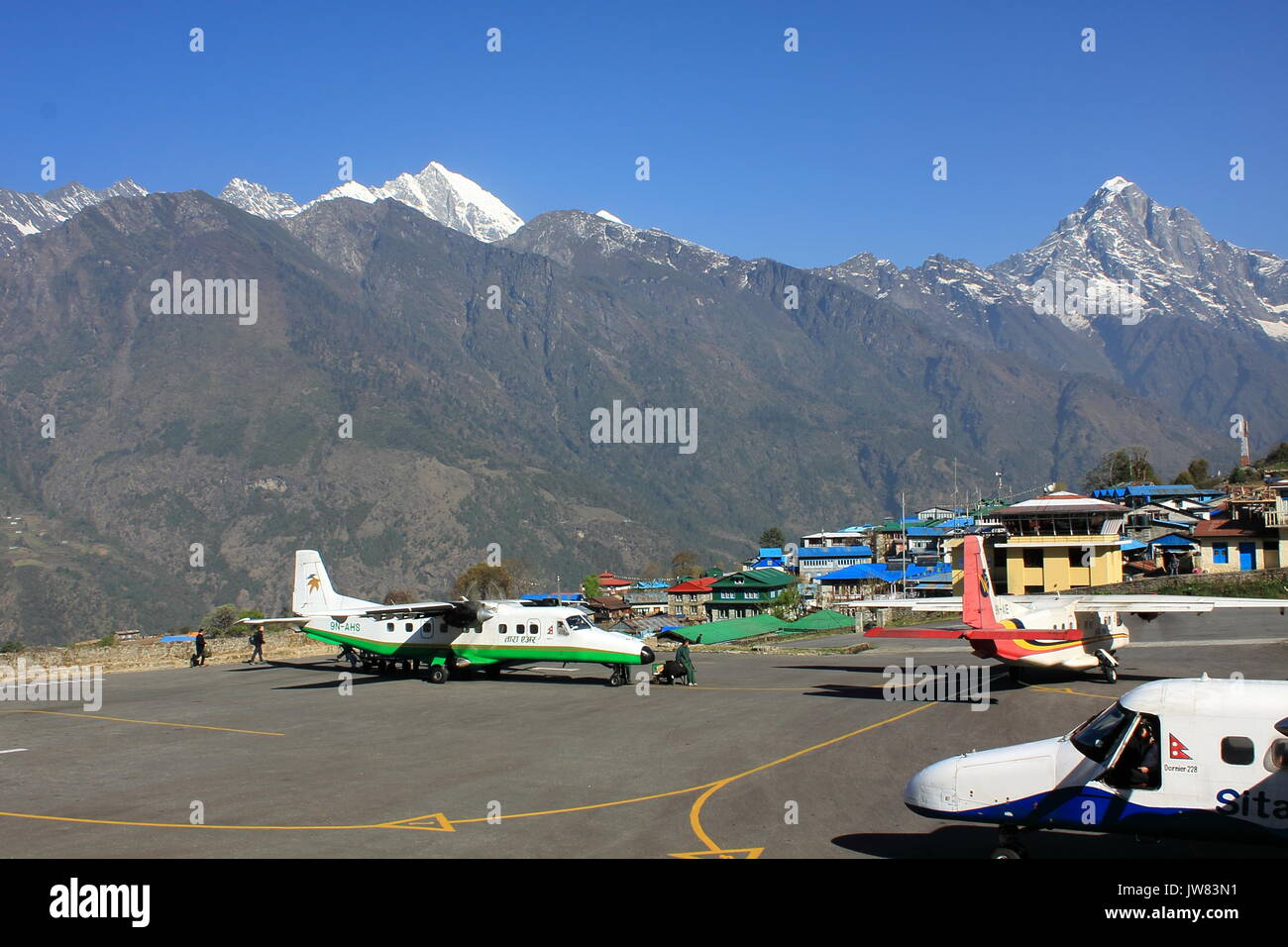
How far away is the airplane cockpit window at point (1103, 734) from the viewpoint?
11648 millimetres

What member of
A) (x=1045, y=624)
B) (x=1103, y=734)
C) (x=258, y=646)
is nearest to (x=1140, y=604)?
(x=1045, y=624)

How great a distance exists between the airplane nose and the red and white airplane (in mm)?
15389

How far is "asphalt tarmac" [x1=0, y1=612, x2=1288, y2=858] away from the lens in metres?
13.8

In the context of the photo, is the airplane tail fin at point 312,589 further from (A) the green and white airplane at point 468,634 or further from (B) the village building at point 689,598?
(B) the village building at point 689,598

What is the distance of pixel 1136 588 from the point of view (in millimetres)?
62156

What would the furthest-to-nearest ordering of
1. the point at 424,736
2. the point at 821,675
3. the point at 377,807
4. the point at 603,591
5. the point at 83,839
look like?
the point at 603,591
the point at 821,675
the point at 424,736
the point at 377,807
the point at 83,839

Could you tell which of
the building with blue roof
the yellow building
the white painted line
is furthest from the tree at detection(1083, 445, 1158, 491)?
the white painted line

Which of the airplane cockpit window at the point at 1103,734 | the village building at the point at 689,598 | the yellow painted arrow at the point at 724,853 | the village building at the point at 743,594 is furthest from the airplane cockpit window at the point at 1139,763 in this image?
the village building at the point at 689,598

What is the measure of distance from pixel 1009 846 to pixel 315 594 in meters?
30.5

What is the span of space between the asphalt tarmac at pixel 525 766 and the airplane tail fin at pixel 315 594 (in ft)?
12.6

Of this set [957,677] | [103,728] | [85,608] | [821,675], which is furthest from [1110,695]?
[85,608]

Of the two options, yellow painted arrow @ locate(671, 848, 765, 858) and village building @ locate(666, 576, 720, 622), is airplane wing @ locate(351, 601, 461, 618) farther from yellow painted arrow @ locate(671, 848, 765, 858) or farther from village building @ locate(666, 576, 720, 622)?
village building @ locate(666, 576, 720, 622)

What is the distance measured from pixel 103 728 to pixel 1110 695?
24665 millimetres
